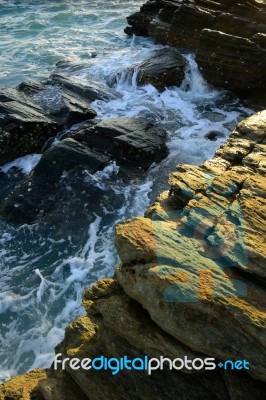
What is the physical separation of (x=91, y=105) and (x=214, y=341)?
1288 centimetres

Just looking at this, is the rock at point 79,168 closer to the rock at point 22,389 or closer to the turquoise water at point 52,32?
the rock at point 22,389

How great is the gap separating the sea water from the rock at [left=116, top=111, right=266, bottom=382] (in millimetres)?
4177

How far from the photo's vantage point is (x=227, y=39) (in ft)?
56.2

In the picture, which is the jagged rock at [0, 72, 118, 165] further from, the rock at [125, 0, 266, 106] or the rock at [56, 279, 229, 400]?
the rock at [56, 279, 229, 400]

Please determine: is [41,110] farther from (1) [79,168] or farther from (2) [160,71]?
(2) [160,71]

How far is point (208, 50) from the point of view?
58.0ft

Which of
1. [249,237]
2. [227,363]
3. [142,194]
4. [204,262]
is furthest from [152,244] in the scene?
[142,194]

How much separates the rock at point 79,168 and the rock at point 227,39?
5608mm

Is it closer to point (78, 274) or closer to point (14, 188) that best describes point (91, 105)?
point (14, 188)

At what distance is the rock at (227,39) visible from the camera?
1661cm

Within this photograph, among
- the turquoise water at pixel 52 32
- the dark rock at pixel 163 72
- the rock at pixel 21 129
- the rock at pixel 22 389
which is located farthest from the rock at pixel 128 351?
the turquoise water at pixel 52 32

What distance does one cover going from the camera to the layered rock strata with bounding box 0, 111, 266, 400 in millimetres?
5086

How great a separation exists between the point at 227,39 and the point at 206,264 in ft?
46.6

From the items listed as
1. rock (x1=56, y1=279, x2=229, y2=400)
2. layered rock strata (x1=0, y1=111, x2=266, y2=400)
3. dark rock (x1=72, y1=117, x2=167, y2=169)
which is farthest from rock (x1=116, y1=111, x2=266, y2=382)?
dark rock (x1=72, y1=117, x2=167, y2=169)
